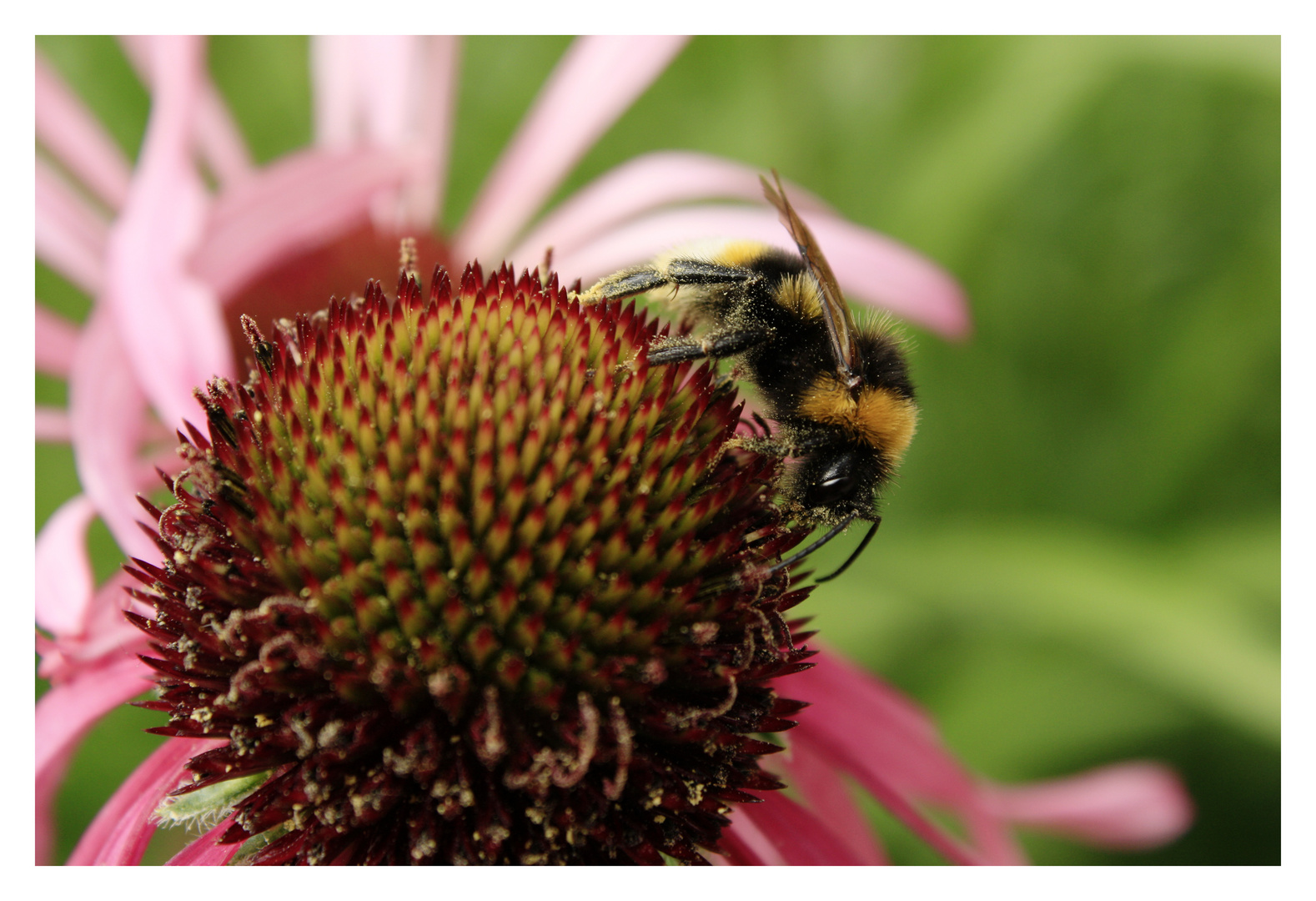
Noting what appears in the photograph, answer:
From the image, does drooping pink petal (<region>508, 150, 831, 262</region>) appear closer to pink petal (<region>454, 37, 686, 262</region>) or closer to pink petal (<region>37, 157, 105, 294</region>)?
pink petal (<region>454, 37, 686, 262</region>)

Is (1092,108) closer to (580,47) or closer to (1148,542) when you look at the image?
(1148,542)

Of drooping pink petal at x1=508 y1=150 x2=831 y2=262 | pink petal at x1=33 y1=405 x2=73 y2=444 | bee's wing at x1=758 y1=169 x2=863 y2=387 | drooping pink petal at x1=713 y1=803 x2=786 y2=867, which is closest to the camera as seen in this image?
bee's wing at x1=758 y1=169 x2=863 y2=387

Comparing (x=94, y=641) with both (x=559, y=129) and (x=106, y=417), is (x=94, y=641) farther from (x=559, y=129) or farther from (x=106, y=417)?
(x=559, y=129)

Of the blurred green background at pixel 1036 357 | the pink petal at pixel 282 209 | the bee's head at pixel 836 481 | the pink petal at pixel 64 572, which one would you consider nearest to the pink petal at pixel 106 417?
the pink petal at pixel 64 572

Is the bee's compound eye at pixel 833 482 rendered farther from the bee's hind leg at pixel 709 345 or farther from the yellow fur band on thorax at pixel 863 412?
the bee's hind leg at pixel 709 345

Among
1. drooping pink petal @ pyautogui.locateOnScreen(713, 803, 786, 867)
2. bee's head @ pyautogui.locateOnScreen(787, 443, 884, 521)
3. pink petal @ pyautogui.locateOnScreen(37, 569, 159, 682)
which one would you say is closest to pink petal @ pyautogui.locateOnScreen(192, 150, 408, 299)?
pink petal @ pyautogui.locateOnScreen(37, 569, 159, 682)
